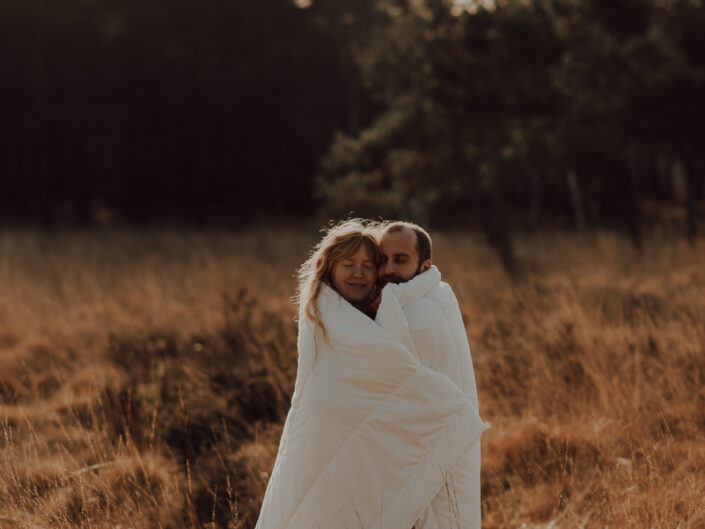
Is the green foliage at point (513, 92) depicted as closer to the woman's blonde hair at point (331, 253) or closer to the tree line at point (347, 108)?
the tree line at point (347, 108)

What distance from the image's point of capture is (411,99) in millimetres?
11008

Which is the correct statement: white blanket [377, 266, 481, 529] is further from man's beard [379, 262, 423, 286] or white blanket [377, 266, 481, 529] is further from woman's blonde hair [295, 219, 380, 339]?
woman's blonde hair [295, 219, 380, 339]

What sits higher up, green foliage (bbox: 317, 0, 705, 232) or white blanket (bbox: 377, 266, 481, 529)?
green foliage (bbox: 317, 0, 705, 232)

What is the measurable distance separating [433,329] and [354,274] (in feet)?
1.37

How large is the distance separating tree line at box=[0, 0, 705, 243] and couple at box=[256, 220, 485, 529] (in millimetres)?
8351

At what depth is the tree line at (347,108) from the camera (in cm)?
1045

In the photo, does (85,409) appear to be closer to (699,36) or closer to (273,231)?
(699,36)

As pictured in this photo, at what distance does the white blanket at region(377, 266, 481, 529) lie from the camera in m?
2.45

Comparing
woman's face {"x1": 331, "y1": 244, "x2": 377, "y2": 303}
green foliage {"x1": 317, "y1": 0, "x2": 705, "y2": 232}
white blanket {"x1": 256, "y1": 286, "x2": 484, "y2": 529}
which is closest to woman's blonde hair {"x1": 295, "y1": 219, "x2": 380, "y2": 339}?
woman's face {"x1": 331, "y1": 244, "x2": 377, "y2": 303}

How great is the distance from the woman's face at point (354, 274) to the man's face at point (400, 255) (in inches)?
3.0

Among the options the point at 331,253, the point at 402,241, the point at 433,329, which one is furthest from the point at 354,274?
the point at 433,329

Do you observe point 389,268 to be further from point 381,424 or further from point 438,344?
point 381,424

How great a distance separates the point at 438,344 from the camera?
248 cm

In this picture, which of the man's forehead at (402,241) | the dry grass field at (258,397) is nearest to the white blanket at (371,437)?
the man's forehead at (402,241)
